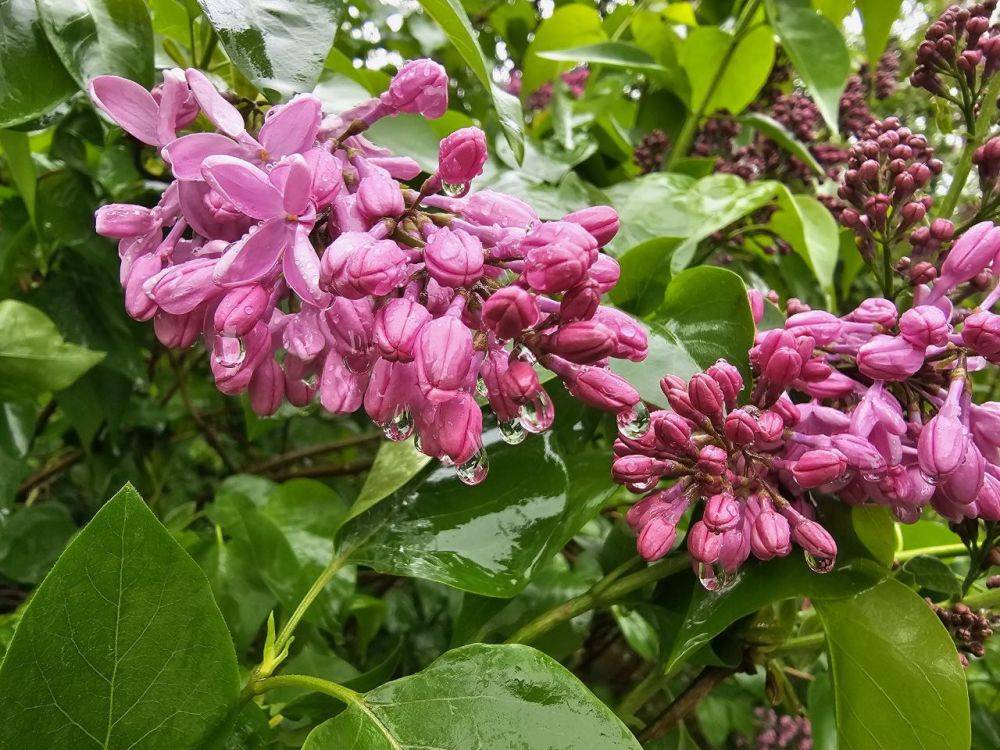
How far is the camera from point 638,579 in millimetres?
712

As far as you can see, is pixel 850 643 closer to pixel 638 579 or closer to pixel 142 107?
pixel 638 579

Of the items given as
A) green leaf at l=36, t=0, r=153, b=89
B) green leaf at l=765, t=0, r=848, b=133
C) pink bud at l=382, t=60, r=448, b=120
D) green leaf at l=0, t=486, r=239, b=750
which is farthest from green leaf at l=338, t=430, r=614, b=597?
green leaf at l=765, t=0, r=848, b=133

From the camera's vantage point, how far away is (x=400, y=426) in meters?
0.54

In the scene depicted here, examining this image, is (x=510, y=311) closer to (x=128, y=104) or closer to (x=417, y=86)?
(x=417, y=86)

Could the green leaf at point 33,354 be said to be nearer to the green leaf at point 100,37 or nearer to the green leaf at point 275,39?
the green leaf at point 100,37

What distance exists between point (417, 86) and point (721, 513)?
37cm

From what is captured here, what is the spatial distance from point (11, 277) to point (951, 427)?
1.19 meters

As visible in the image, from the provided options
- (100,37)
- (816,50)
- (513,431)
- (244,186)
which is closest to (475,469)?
(513,431)

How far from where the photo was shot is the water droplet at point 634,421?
1.73 feet

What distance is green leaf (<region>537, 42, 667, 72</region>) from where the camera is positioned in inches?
46.3

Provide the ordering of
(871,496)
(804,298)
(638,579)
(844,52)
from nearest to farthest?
(871,496) → (638,579) → (844,52) → (804,298)

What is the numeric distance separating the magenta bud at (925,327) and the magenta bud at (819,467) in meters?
0.10

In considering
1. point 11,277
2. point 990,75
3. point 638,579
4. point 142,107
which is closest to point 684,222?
point 990,75

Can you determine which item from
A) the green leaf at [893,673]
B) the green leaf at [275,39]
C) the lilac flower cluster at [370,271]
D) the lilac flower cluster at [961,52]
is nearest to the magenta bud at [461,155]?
the lilac flower cluster at [370,271]
